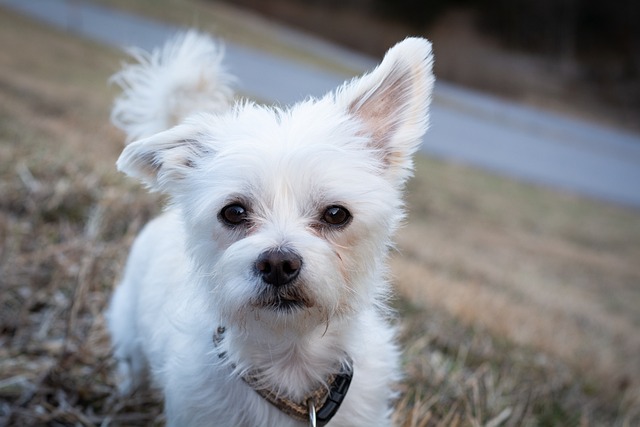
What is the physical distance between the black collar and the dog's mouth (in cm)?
41

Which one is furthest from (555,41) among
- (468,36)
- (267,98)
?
(267,98)

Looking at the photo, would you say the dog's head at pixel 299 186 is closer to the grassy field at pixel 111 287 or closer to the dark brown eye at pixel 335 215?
the dark brown eye at pixel 335 215

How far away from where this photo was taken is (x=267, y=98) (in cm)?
Result: 1258

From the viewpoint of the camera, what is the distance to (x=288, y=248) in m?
2.06

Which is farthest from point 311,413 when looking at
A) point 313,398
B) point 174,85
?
point 174,85

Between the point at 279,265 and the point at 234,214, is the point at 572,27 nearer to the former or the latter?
the point at 234,214

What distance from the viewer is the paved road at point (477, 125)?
14250 millimetres

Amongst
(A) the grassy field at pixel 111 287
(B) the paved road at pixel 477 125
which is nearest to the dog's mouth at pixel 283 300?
(A) the grassy field at pixel 111 287

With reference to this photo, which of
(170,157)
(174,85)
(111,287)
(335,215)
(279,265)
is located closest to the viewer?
(279,265)

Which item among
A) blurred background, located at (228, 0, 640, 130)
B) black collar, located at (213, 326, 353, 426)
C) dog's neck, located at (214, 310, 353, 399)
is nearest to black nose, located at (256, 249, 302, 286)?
dog's neck, located at (214, 310, 353, 399)

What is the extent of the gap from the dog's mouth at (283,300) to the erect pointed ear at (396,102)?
0.68 metres

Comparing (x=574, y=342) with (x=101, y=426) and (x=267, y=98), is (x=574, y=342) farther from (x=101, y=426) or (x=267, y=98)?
(x=267, y=98)

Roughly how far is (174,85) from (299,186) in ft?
4.37

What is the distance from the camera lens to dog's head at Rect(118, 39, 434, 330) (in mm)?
2121
